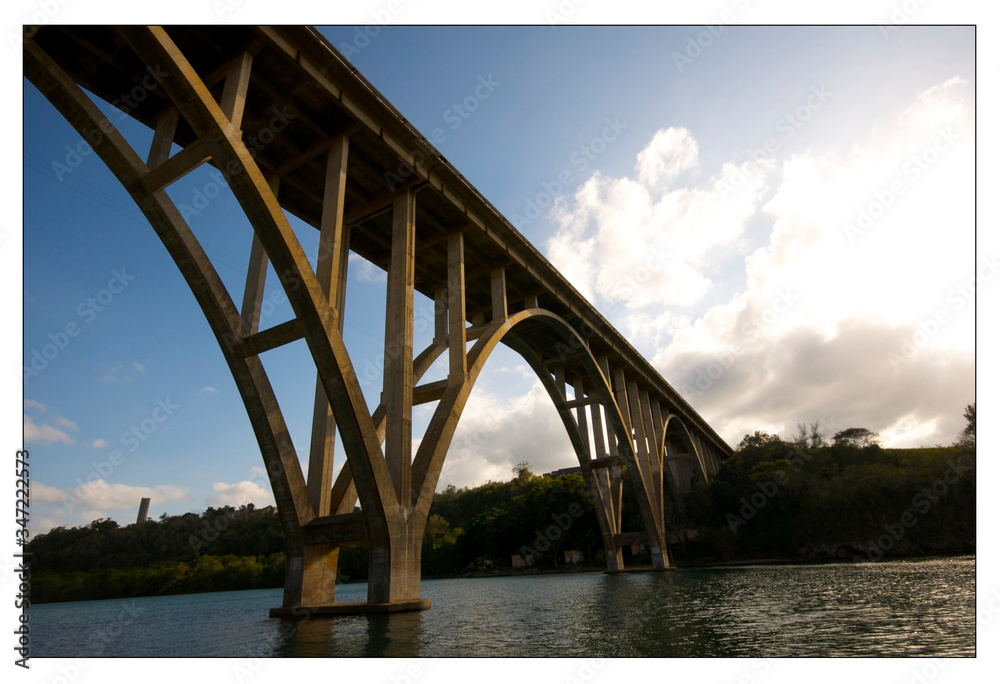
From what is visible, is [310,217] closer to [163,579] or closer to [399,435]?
[399,435]

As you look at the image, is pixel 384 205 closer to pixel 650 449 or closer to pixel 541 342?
pixel 541 342

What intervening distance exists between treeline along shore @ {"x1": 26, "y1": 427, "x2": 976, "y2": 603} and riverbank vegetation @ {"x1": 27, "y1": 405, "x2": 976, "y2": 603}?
97mm

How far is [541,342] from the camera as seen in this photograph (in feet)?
93.0

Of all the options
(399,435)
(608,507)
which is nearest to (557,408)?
(608,507)

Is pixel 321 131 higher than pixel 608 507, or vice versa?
pixel 321 131

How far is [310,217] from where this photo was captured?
15953 millimetres

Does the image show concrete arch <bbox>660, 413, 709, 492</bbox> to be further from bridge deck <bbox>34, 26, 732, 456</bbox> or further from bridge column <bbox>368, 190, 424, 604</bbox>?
bridge column <bbox>368, 190, 424, 604</bbox>

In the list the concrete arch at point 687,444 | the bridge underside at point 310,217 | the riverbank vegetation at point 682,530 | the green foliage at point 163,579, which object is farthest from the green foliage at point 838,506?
the green foliage at point 163,579

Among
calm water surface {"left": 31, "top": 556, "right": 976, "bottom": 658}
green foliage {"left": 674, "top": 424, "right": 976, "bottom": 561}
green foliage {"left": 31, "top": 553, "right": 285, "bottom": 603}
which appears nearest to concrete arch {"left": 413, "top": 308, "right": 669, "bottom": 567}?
calm water surface {"left": 31, "top": 556, "right": 976, "bottom": 658}

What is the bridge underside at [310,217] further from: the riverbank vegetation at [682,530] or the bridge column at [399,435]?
the riverbank vegetation at [682,530]

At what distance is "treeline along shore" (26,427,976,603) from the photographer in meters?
36.8

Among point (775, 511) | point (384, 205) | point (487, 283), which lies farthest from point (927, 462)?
point (384, 205)

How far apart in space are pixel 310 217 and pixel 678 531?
141 ft

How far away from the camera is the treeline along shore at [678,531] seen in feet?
121
